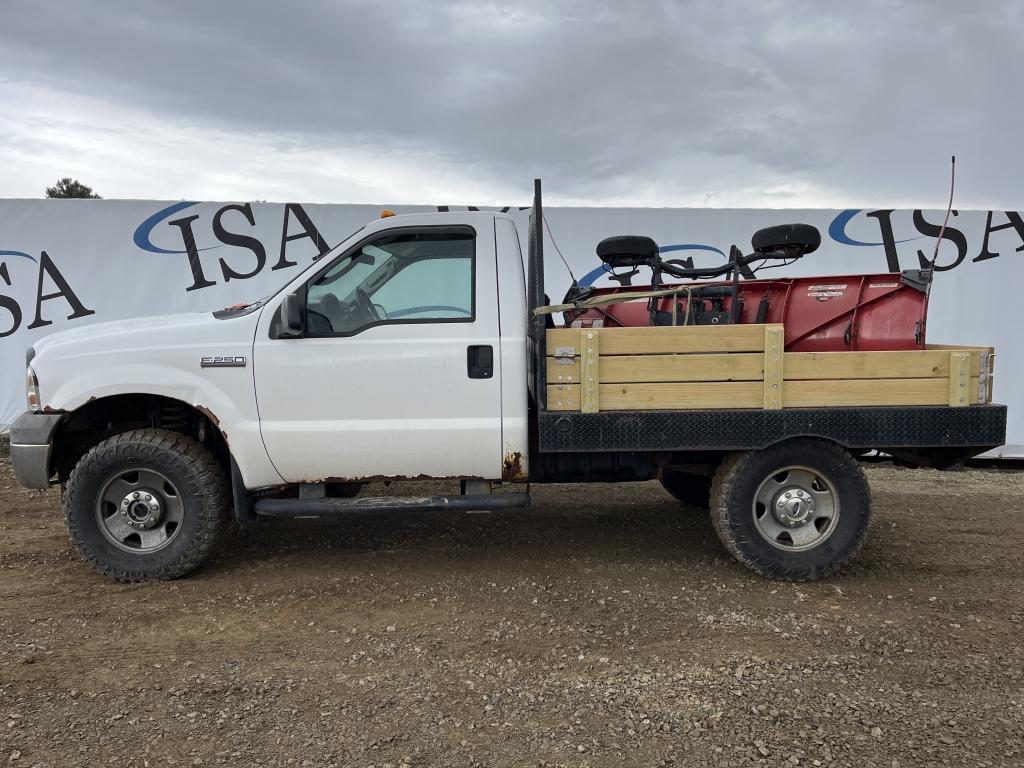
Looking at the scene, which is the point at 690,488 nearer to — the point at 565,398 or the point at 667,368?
the point at 667,368

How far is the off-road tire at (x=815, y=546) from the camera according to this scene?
3988mm

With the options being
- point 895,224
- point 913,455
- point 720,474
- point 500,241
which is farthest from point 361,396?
point 895,224

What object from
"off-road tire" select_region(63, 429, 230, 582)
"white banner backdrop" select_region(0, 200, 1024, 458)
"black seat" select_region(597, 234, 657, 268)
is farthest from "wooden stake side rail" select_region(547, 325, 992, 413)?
"white banner backdrop" select_region(0, 200, 1024, 458)

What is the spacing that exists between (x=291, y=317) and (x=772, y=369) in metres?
2.60

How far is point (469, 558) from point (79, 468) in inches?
89.8

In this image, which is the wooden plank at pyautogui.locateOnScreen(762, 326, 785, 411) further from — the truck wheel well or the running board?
the truck wheel well

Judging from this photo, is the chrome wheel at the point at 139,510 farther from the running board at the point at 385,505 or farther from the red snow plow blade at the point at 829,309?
the red snow plow blade at the point at 829,309

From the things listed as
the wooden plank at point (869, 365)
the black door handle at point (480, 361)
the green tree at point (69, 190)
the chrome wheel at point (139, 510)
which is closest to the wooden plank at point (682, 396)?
the wooden plank at point (869, 365)

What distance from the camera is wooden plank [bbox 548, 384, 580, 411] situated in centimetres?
395

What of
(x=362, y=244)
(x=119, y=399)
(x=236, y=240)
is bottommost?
(x=119, y=399)

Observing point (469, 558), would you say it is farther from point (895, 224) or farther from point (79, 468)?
point (895, 224)

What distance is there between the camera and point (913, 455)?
426 centimetres

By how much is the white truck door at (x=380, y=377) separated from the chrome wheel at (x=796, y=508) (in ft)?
5.05

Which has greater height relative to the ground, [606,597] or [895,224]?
[895,224]
